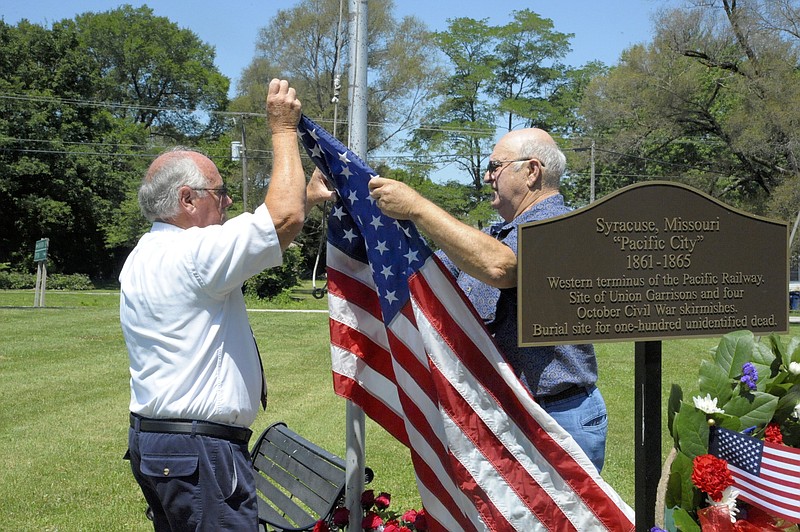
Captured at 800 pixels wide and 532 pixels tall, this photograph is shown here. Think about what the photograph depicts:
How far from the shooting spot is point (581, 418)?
124 inches

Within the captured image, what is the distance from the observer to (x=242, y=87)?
46.9 meters

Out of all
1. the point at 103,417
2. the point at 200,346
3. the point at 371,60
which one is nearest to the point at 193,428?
the point at 200,346

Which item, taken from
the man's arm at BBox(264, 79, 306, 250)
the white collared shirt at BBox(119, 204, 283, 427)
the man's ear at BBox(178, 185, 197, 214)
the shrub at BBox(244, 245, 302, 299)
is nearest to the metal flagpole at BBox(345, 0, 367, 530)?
the man's arm at BBox(264, 79, 306, 250)

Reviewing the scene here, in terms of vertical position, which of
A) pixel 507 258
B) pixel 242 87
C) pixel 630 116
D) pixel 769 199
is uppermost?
pixel 242 87

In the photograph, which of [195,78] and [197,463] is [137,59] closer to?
[195,78]

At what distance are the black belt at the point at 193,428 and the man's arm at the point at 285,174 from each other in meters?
0.69

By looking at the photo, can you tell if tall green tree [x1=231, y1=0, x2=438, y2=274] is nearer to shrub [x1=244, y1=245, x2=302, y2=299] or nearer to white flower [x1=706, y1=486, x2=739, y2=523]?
shrub [x1=244, y1=245, x2=302, y2=299]

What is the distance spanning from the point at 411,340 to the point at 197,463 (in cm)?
95

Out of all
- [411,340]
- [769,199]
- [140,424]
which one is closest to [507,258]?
[411,340]

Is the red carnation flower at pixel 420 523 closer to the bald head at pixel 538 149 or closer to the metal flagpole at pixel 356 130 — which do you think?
the metal flagpole at pixel 356 130

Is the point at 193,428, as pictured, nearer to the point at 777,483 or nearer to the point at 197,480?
the point at 197,480

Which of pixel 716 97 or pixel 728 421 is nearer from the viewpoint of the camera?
pixel 728 421

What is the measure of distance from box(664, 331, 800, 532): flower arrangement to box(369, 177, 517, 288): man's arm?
990 millimetres

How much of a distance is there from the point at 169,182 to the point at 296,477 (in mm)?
2099
